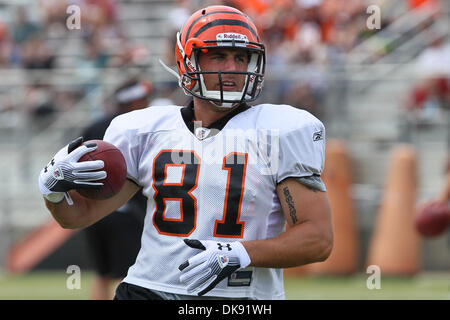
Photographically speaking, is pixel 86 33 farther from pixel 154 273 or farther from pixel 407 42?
pixel 154 273

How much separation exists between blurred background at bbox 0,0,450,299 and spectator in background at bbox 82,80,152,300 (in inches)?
68.6

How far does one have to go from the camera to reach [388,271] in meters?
7.80

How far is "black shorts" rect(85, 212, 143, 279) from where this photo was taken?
208 inches

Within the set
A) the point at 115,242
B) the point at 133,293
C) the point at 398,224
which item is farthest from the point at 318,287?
the point at 133,293

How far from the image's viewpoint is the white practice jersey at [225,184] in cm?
284

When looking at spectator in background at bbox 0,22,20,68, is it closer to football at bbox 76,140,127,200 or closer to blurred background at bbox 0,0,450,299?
blurred background at bbox 0,0,450,299

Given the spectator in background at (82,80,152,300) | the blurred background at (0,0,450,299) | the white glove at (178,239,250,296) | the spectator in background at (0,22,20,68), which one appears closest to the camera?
the white glove at (178,239,250,296)

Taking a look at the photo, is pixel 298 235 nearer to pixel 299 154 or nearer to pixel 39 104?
pixel 299 154

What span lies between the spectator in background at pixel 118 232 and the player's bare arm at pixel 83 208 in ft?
6.61

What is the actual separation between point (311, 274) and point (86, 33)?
4.04m

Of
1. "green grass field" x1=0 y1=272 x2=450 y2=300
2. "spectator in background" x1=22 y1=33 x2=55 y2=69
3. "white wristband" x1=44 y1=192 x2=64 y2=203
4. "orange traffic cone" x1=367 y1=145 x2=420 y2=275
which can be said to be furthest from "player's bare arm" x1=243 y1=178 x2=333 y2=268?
"spectator in background" x1=22 y1=33 x2=55 y2=69

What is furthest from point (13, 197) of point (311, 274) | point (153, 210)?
point (153, 210)

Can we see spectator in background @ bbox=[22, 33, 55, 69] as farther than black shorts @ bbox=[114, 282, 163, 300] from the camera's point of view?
Yes

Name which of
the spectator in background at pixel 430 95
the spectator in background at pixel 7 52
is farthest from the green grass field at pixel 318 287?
the spectator in background at pixel 7 52
